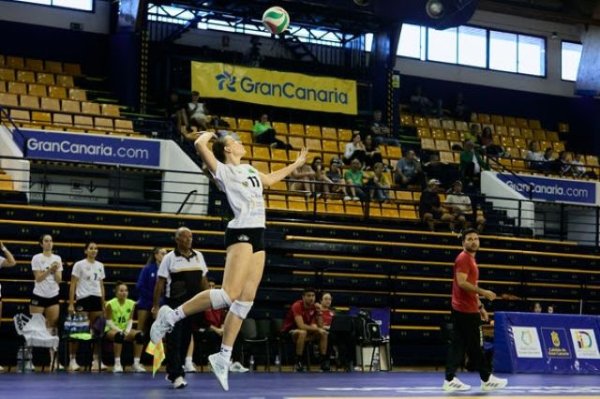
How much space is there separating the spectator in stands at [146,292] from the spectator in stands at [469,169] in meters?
11.8

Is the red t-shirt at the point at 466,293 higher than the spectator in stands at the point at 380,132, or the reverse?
the spectator in stands at the point at 380,132

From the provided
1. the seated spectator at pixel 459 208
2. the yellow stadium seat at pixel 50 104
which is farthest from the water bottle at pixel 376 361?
the yellow stadium seat at pixel 50 104

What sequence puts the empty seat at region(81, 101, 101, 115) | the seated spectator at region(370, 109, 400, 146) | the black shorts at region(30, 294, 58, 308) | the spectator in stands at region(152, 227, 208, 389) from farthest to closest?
the seated spectator at region(370, 109, 400, 146) < the empty seat at region(81, 101, 101, 115) < the black shorts at region(30, 294, 58, 308) < the spectator in stands at region(152, 227, 208, 389)

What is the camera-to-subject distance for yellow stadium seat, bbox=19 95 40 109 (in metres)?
24.2

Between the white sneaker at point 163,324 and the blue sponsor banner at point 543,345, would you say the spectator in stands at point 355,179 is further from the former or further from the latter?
the white sneaker at point 163,324

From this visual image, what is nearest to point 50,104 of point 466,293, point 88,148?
point 88,148

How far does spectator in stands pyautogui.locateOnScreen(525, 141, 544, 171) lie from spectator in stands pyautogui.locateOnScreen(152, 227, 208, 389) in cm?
1801

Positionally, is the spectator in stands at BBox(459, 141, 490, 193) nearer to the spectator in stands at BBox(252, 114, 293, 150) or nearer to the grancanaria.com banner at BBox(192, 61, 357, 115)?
the grancanaria.com banner at BBox(192, 61, 357, 115)

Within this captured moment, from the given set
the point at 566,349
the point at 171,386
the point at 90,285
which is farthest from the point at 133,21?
the point at 171,386

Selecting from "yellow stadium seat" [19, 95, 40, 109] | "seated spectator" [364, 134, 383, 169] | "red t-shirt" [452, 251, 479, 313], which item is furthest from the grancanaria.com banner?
"red t-shirt" [452, 251, 479, 313]

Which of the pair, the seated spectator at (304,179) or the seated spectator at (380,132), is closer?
the seated spectator at (304,179)

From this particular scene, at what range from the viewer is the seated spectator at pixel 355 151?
85.6ft

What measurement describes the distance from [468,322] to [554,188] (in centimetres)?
1655

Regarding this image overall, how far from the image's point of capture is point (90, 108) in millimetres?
24766
